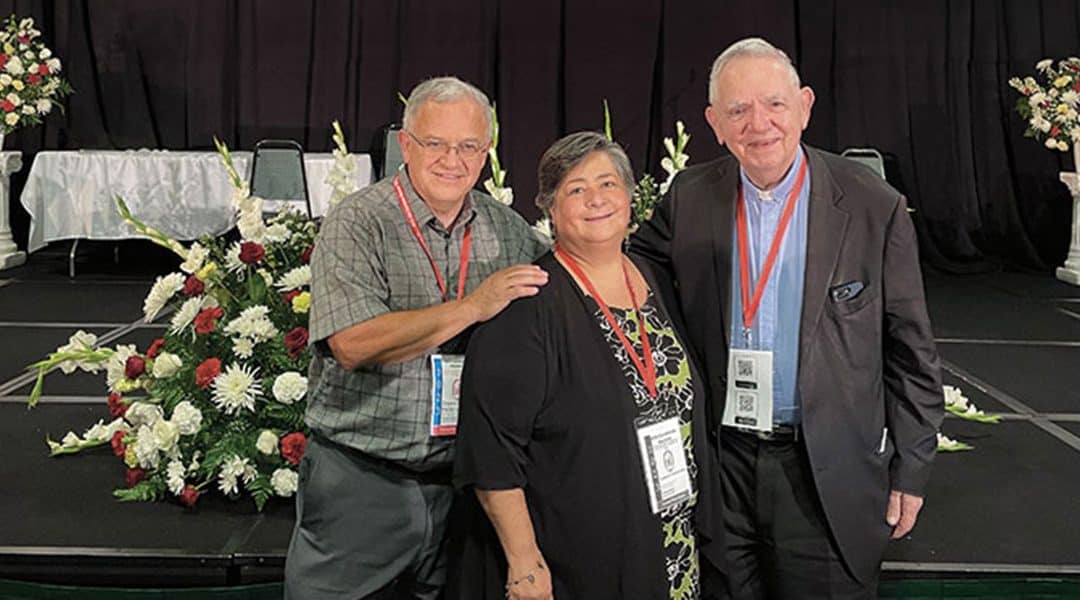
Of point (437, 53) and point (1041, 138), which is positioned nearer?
point (1041, 138)

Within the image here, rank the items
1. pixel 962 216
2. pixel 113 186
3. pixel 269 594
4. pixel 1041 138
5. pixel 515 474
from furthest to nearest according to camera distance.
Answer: pixel 962 216 < pixel 1041 138 < pixel 113 186 < pixel 269 594 < pixel 515 474

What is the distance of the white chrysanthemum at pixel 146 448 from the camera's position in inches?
115

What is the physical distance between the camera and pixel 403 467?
1.97m

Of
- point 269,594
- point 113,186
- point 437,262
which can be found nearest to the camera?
point 437,262

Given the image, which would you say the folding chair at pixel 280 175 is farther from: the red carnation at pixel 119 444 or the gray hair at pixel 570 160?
the gray hair at pixel 570 160

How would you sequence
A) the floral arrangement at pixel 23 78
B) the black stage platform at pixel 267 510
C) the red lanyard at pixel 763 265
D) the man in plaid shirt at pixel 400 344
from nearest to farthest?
the man in plaid shirt at pixel 400 344 → the red lanyard at pixel 763 265 → the black stage platform at pixel 267 510 → the floral arrangement at pixel 23 78

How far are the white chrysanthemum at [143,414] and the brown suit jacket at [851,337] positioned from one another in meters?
1.65

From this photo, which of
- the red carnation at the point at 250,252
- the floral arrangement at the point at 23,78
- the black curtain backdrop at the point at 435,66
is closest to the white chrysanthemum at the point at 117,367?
the red carnation at the point at 250,252

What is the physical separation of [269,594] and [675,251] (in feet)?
4.19

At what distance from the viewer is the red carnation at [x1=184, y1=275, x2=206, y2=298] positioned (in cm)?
297

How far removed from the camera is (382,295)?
6.17 ft

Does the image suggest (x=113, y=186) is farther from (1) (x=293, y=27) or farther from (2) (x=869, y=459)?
(2) (x=869, y=459)

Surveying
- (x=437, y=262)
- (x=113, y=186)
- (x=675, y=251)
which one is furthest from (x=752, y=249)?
(x=113, y=186)

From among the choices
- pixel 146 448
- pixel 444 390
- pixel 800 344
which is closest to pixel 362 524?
pixel 444 390
